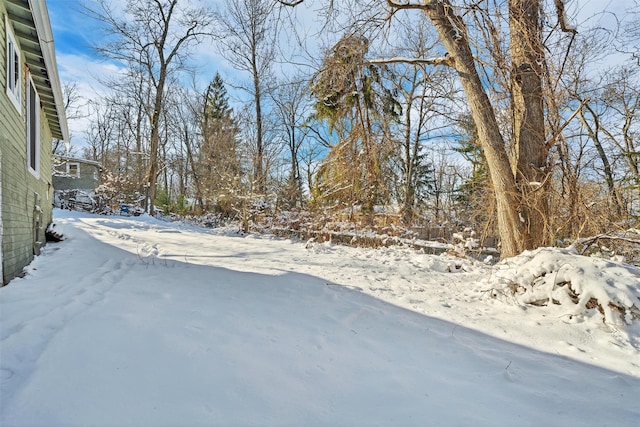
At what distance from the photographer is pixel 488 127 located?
4.66 m

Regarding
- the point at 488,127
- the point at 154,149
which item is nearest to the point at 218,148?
the point at 154,149

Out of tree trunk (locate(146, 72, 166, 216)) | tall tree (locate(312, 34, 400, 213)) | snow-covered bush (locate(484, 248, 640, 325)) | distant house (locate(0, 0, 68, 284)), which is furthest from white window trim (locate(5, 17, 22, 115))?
tree trunk (locate(146, 72, 166, 216))

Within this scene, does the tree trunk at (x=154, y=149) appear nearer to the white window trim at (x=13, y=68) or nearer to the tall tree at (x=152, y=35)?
the tall tree at (x=152, y=35)

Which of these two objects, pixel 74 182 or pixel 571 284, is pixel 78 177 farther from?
pixel 571 284

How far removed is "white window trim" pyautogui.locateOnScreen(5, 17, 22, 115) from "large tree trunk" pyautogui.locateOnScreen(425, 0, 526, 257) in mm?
5762

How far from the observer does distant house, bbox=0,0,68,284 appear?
3.71 metres

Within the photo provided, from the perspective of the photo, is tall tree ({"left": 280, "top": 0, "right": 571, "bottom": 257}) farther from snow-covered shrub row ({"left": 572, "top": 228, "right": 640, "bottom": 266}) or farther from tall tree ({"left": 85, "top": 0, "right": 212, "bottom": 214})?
tall tree ({"left": 85, "top": 0, "right": 212, "bottom": 214})

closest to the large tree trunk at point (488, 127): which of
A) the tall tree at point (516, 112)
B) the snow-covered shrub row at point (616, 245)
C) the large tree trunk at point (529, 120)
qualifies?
the tall tree at point (516, 112)

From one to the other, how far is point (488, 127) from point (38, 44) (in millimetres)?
7023

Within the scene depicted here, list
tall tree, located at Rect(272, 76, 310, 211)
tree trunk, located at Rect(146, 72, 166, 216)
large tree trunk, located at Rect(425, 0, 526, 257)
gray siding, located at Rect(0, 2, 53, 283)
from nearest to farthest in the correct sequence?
gray siding, located at Rect(0, 2, 53, 283) < large tree trunk, located at Rect(425, 0, 526, 257) < tree trunk, located at Rect(146, 72, 166, 216) < tall tree, located at Rect(272, 76, 310, 211)

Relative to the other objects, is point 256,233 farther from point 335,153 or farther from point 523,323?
point 523,323

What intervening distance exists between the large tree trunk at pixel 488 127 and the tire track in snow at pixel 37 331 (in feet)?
16.3

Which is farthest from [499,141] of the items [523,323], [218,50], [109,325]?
[218,50]

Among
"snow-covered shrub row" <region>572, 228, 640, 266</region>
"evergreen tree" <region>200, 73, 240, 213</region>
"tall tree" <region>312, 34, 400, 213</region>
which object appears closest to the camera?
"snow-covered shrub row" <region>572, 228, 640, 266</region>
